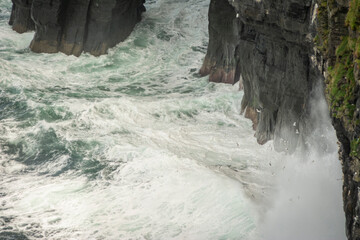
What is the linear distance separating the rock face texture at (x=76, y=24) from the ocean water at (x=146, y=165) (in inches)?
87.2

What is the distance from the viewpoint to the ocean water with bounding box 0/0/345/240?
16.1 m

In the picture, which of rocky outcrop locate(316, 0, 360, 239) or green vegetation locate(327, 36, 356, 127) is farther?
green vegetation locate(327, 36, 356, 127)

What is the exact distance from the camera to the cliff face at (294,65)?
11.1 m

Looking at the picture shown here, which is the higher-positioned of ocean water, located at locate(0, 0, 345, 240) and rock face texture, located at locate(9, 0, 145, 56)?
rock face texture, located at locate(9, 0, 145, 56)

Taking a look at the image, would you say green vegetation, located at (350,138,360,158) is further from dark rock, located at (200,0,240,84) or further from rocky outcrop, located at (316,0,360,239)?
dark rock, located at (200,0,240,84)

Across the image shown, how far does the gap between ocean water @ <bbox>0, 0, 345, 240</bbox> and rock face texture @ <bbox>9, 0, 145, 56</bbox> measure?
2215mm

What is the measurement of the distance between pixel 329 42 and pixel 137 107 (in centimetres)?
1349

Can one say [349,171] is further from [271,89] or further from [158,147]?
[158,147]

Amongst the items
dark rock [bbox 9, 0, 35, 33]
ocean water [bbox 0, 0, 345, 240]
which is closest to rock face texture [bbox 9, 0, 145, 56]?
dark rock [bbox 9, 0, 35, 33]

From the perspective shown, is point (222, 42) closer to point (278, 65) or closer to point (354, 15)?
point (278, 65)

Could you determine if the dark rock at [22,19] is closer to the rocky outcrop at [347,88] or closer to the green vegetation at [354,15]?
the rocky outcrop at [347,88]

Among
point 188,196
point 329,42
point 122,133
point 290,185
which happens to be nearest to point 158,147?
point 122,133

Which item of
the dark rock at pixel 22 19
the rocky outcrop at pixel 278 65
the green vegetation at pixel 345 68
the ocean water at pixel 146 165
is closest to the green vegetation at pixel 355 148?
the green vegetation at pixel 345 68

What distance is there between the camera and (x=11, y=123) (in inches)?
914
